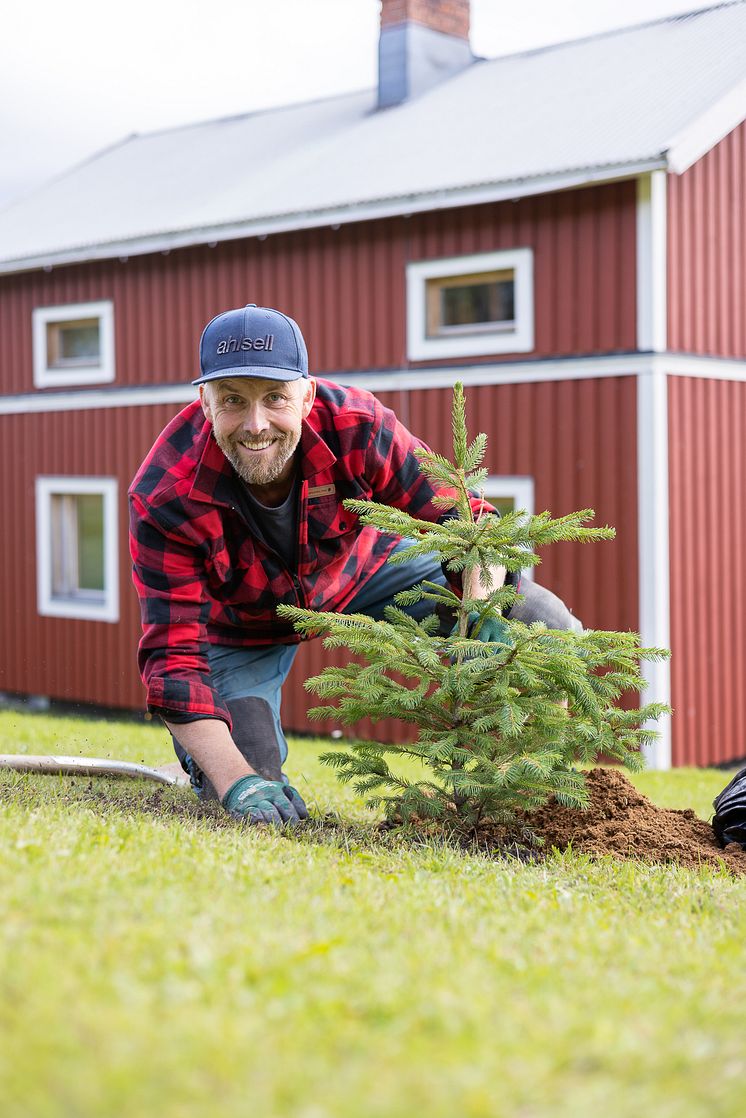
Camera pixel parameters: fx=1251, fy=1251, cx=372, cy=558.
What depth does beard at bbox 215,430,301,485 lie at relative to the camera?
4.85 meters

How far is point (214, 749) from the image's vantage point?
198 inches

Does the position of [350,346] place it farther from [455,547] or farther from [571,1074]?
[571,1074]

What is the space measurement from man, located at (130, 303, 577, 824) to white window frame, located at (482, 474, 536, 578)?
652cm

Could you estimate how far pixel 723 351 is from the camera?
12.0 m

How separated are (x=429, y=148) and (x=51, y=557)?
7.13 metres

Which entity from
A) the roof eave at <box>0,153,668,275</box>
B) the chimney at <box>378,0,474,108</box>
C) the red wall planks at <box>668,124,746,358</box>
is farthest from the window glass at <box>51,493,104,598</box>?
the red wall planks at <box>668,124,746,358</box>

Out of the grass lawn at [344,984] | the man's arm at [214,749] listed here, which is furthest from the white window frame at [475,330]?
the grass lawn at [344,984]

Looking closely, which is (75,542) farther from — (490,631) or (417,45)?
(490,631)

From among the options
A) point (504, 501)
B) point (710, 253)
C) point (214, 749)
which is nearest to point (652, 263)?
point (710, 253)

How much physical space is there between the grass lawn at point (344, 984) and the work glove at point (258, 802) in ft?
1.61

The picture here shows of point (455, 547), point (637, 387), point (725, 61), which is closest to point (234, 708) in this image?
point (455, 547)

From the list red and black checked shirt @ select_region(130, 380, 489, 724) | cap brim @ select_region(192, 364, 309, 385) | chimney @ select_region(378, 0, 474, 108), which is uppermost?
chimney @ select_region(378, 0, 474, 108)

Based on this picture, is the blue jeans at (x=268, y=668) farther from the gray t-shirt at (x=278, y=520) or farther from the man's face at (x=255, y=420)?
the man's face at (x=255, y=420)

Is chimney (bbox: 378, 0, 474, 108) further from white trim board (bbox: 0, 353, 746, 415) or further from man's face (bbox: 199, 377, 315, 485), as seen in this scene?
man's face (bbox: 199, 377, 315, 485)
